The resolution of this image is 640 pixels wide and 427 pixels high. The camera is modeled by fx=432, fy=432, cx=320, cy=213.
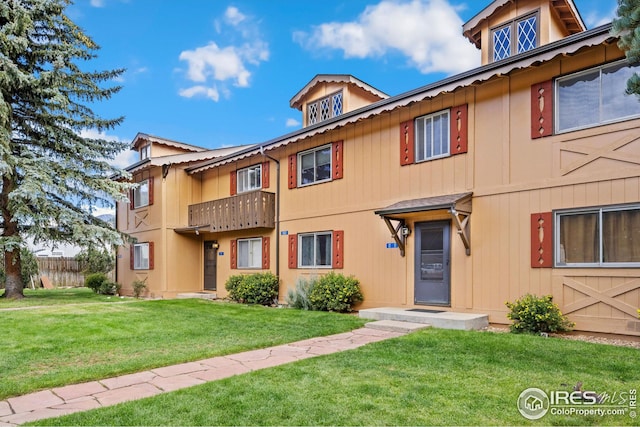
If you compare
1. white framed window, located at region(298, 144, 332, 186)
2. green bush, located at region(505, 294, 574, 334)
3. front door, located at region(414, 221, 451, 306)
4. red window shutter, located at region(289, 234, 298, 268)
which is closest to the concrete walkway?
green bush, located at region(505, 294, 574, 334)

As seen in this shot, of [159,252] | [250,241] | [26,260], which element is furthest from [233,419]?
[26,260]

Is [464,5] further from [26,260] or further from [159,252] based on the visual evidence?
[26,260]

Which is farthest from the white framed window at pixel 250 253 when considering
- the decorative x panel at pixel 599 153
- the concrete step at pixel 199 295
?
the decorative x panel at pixel 599 153

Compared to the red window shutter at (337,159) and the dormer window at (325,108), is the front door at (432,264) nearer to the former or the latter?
the red window shutter at (337,159)

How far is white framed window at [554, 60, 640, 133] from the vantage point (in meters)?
7.46

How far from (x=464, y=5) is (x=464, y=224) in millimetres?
8909

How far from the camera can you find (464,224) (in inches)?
362

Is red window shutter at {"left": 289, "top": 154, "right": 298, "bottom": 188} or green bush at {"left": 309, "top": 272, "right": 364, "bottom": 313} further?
red window shutter at {"left": 289, "top": 154, "right": 298, "bottom": 188}

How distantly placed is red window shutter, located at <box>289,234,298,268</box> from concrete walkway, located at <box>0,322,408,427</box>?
623 centimetres

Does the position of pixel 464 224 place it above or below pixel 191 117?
below

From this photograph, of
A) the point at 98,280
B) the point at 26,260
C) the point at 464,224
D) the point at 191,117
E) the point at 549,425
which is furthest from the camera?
the point at 191,117

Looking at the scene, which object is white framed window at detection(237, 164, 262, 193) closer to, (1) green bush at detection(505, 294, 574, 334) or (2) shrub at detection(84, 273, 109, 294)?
(2) shrub at detection(84, 273, 109, 294)

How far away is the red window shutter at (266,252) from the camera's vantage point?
14.5 meters

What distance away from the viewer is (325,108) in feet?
48.9
